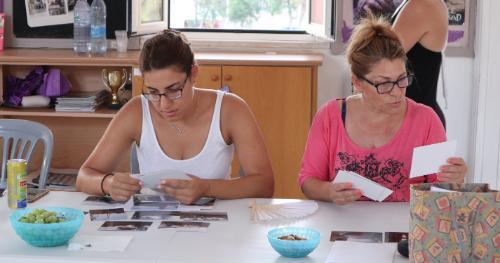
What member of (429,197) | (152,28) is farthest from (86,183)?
(152,28)

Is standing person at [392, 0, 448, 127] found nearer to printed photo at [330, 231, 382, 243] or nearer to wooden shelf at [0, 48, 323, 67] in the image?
printed photo at [330, 231, 382, 243]

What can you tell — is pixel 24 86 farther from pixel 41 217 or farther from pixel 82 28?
pixel 41 217

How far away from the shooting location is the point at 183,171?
2518mm

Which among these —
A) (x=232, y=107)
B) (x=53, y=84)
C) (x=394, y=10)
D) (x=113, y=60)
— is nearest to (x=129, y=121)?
(x=232, y=107)

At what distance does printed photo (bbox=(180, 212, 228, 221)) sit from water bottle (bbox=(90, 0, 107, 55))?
7.44ft

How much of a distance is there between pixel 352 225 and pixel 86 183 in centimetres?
86

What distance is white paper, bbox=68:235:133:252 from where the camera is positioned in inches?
75.4

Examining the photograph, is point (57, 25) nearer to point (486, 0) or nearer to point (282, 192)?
point (282, 192)

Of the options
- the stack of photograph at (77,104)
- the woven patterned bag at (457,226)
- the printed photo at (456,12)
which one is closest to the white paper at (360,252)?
the woven patterned bag at (457,226)

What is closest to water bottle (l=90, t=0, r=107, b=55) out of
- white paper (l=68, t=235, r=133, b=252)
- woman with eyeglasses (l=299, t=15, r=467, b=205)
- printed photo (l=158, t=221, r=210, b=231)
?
woman with eyeglasses (l=299, t=15, r=467, b=205)

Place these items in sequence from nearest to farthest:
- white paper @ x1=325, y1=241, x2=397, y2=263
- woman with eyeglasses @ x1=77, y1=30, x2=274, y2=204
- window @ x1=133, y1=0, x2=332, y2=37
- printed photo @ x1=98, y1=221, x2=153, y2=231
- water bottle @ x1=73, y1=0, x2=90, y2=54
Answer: white paper @ x1=325, y1=241, x2=397, y2=263 → printed photo @ x1=98, y1=221, x2=153, y2=231 → woman with eyeglasses @ x1=77, y1=30, x2=274, y2=204 → water bottle @ x1=73, y1=0, x2=90, y2=54 → window @ x1=133, y1=0, x2=332, y2=37

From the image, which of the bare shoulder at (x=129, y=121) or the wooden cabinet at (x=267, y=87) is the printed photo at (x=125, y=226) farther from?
the wooden cabinet at (x=267, y=87)

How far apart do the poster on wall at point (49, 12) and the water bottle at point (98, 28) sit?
0.69 feet

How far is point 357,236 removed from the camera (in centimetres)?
204
